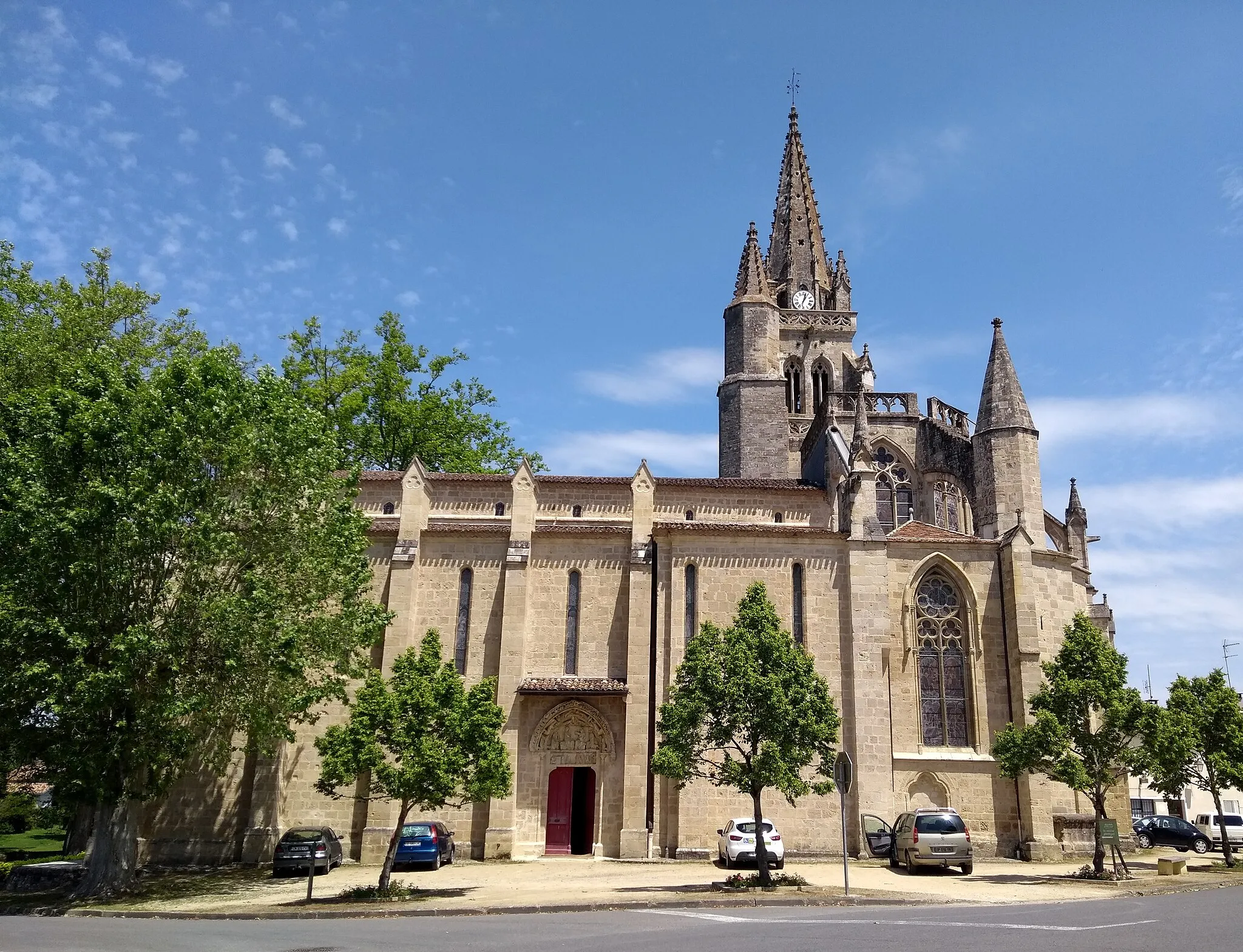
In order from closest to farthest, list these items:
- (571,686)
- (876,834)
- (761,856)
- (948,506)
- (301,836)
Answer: (761,856)
(301,836)
(876,834)
(571,686)
(948,506)

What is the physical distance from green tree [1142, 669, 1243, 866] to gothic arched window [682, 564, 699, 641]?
43.4 feet

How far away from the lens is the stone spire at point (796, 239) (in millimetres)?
59875

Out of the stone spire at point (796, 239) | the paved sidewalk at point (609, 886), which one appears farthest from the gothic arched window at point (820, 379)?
the paved sidewalk at point (609, 886)

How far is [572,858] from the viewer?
2630 centimetres

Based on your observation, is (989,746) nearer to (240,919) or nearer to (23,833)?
(240,919)

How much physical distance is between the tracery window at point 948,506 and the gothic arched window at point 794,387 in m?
14.0

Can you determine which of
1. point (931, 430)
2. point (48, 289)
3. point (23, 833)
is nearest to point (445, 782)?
point (48, 289)

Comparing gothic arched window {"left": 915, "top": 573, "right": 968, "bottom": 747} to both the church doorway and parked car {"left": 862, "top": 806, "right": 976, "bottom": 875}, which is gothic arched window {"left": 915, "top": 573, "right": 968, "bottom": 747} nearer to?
parked car {"left": 862, "top": 806, "right": 976, "bottom": 875}

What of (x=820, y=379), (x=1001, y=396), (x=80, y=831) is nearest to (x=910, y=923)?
(x=1001, y=396)

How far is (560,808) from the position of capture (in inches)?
1083

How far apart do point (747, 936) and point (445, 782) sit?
26.3ft

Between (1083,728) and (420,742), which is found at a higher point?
(1083,728)

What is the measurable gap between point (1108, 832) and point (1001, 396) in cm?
1754

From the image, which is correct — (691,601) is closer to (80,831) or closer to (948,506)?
(948,506)
